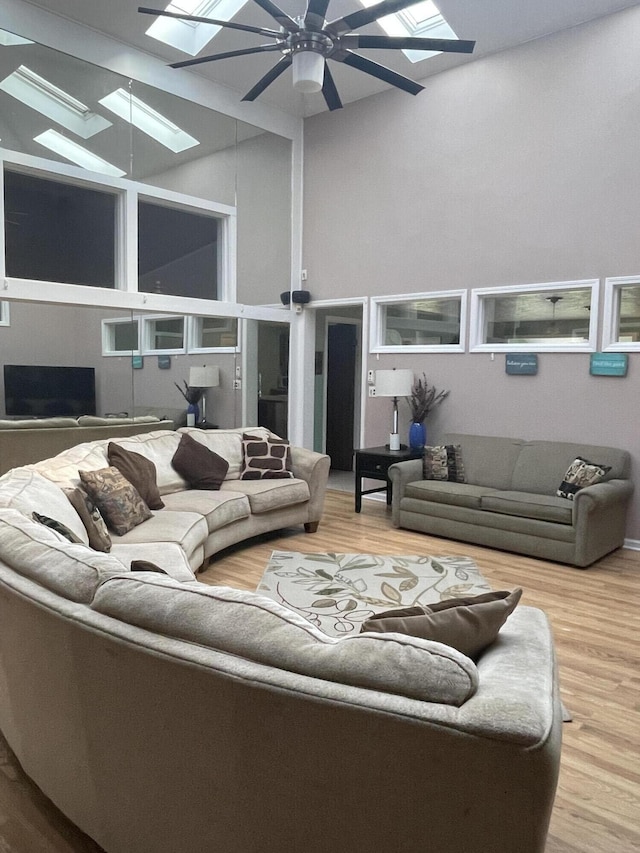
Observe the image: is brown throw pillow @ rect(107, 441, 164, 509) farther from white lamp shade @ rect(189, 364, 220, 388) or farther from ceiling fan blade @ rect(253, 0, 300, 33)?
ceiling fan blade @ rect(253, 0, 300, 33)

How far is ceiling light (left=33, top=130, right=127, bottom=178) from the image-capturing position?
5.39m

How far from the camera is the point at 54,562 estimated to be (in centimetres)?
183

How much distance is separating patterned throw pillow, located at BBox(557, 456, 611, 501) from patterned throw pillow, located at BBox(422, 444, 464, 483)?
103cm

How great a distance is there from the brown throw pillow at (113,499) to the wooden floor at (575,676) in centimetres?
73

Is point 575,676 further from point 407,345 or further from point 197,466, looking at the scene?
point 407,345

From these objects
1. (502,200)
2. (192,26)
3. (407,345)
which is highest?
(192,26)

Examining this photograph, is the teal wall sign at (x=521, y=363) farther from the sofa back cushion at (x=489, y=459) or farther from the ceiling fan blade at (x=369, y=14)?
the ceiling fan blade at (x=369, y=14)

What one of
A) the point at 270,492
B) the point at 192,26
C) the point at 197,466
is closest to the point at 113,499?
the point at 197,466

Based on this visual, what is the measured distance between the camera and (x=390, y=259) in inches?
271

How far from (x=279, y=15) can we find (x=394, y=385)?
3.56 meters

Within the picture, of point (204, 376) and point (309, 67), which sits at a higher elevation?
point (309, 67)

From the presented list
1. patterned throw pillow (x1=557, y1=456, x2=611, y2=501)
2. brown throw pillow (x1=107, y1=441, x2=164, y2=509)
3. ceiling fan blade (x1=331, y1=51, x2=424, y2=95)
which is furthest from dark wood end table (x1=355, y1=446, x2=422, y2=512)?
ceiling fan blade (x1=331, y1=51, x2=424, y2=95)

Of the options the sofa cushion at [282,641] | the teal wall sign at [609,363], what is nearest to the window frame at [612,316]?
the teal wall sign at [609,363]

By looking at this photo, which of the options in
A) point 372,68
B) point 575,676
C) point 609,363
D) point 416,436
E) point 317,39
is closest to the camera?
point 575,676
